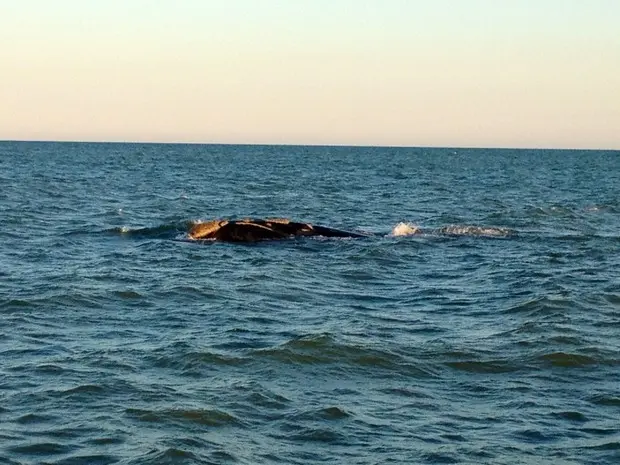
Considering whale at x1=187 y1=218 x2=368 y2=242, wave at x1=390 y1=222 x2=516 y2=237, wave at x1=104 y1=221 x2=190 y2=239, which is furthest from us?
wave at x1=390 y1=222 x2=516 y2=237

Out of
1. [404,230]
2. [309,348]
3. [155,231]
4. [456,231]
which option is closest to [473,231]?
[456,231]

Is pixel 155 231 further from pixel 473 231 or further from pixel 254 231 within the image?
pixel 473 231

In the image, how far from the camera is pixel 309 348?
48.0 ft

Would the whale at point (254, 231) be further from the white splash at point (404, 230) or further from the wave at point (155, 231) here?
the white splash at point (404, 230)

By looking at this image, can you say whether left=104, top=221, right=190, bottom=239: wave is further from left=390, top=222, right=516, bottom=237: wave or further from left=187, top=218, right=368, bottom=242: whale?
left=390, top=222, right=516, bottom=237: wave

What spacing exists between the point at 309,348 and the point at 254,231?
12944mm

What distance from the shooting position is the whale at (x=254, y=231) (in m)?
27.3

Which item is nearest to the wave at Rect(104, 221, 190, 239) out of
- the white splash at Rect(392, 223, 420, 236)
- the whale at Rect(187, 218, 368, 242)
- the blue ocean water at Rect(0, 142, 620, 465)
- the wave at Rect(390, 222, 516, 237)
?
the blue ocean water at Rect(0, 142, 620, 465)

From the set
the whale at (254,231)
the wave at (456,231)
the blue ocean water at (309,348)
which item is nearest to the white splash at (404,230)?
the wave at (456,231)

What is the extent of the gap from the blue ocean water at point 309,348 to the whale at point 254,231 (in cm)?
52

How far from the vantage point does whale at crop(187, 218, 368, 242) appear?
27.3 m

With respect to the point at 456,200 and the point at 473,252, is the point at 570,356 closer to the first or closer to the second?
the point at 473,252

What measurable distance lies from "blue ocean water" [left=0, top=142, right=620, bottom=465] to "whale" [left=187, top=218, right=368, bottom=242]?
1.70ft

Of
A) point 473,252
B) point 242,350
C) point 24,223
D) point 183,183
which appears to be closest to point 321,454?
point 242,350
